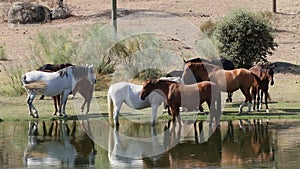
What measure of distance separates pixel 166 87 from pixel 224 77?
136 inches

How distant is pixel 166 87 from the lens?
66.0 ft

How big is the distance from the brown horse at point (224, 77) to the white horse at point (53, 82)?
2.81 meters

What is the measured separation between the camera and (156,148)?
17188 millimetres

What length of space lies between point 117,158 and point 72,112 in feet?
27.6

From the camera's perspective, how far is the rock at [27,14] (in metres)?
45.1

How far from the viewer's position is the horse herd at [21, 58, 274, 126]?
2020 cm

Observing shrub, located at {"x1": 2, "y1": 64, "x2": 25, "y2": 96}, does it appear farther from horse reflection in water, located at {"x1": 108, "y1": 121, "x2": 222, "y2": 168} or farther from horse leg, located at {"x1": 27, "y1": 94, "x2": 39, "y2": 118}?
horse reflection in water, located at {"x1": 108, "y1": 121, "x2": 222, "y2": 168}

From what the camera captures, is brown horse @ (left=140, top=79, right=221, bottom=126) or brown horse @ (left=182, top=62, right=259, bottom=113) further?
brown horse @ (left=182, top=62, right=259, bottom=113)

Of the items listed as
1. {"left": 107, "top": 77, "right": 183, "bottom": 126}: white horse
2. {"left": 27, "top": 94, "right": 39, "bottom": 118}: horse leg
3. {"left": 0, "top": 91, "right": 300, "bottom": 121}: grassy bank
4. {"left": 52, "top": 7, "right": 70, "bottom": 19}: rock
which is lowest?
{"left": 0, "top": 91, "right": 300, "bottom": 121}: grassy bank

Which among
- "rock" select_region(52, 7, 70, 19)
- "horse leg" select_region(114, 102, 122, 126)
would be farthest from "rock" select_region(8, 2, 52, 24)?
"horse leg" select_region(114, 102, 122, 126)

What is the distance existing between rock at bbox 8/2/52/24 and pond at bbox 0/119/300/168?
23513mm

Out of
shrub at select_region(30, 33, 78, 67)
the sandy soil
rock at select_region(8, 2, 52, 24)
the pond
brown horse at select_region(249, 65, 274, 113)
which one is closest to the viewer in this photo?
the pond

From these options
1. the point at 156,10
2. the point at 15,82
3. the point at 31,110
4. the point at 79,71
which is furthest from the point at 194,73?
the point at 156,10

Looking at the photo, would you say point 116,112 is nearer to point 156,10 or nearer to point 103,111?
point 103,111
